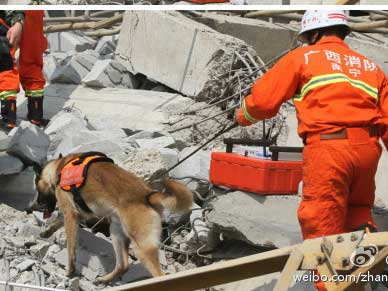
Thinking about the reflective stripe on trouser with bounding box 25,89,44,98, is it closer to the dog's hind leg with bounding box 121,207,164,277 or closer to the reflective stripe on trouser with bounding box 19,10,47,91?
the reflective stripe on trouser with bounding box 19,10,47,91

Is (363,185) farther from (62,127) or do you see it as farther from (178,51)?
(178,51)

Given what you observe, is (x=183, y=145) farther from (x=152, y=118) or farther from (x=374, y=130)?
(x=374, y=130)

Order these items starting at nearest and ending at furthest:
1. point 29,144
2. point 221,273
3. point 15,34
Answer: point 221,273
point 29,144
point 15,34

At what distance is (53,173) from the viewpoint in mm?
6242

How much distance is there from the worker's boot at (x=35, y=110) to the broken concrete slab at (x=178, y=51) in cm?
121

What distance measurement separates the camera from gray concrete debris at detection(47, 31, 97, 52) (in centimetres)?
993

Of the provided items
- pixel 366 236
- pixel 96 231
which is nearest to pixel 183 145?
pixel 96 231

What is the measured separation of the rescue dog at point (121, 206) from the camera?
5.59 m

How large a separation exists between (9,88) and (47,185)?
1.66 m

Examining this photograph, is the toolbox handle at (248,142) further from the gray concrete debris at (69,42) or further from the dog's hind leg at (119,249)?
the gray concrete debris at (69,42)

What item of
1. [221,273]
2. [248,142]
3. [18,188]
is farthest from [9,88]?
[221,273]

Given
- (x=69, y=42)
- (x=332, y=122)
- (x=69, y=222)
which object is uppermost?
(x=332, y=122)

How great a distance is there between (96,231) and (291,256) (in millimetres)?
3226

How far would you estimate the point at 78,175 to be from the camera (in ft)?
19.5
